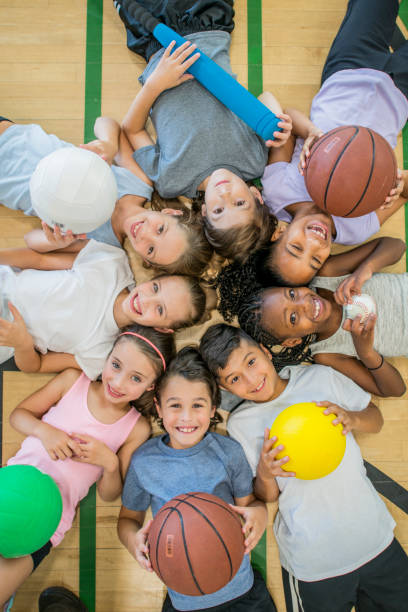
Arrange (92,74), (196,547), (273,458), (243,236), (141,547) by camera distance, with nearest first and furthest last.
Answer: (196,547)
(273,458)
(141,547)
(243,236)
(92,74)

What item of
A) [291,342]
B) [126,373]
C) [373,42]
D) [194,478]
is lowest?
[194,478]

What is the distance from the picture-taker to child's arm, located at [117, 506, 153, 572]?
1.91 metres

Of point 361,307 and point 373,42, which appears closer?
point 361,307

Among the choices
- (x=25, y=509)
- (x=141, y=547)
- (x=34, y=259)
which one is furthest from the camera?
(x=34, y=259)

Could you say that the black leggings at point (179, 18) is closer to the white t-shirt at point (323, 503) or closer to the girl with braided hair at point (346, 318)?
the girl with braided hair at point (346, 318)

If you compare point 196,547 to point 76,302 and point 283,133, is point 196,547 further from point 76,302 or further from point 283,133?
point 283,133

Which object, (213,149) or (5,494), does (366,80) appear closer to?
(213,149)

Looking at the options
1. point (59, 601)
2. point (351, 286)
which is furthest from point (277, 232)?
point (59, 601)

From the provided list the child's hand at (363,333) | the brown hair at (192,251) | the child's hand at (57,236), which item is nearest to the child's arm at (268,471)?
the child's hand at (363,333)

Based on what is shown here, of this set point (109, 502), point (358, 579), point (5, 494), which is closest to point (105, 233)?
point (5, 494)

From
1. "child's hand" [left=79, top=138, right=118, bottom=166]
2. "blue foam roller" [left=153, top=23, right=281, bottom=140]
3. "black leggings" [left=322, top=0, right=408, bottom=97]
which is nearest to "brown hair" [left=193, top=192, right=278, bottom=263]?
"blue foam roller" [left=153, top=23, right=281, bottom=140]

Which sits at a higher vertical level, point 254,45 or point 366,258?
point 254,45

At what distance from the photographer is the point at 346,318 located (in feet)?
6.88

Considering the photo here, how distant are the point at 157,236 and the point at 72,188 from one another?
1.66 ft
